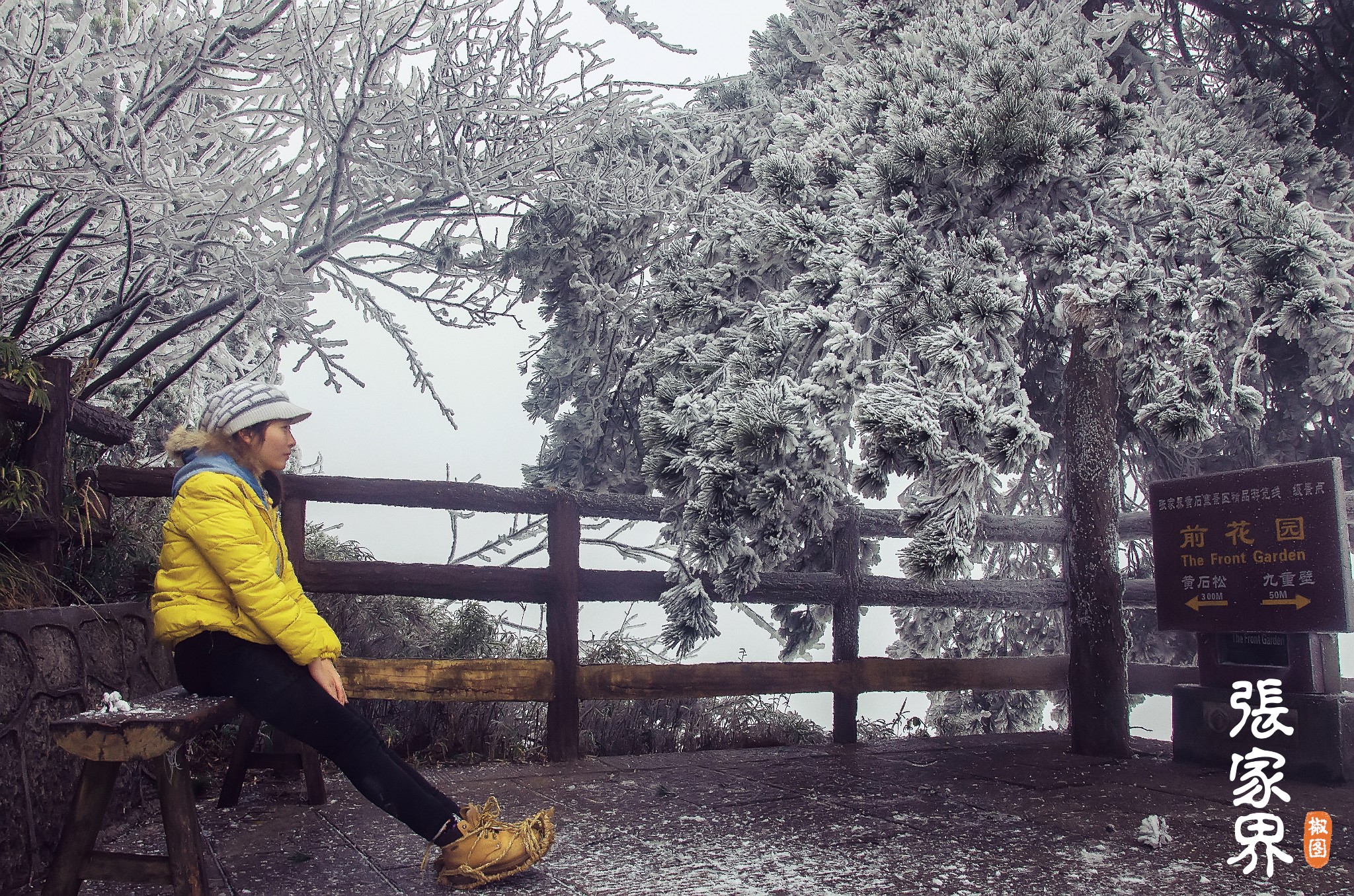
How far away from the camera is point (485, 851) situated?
3402 millimetres

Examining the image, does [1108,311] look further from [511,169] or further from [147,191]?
[147,191]

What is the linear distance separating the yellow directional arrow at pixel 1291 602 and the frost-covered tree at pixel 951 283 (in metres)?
0.95

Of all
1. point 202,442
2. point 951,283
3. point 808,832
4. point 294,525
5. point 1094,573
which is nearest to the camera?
point 202,442

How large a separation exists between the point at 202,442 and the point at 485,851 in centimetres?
179

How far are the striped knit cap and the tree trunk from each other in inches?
203

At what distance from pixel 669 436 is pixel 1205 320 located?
329 cm

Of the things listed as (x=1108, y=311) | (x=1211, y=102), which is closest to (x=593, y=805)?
(x=1108, y=311)

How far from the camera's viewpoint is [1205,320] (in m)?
5.63

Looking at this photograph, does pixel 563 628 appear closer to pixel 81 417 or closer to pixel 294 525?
pixel 294 525

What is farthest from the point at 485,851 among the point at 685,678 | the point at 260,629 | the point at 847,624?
the point at 847,624

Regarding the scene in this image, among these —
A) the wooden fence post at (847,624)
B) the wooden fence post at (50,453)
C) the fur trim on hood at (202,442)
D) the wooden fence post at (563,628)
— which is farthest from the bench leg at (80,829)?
the wooden fence post at (847,624)

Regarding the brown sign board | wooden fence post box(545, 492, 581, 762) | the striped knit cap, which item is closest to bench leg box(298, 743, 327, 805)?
wooden fence post box(545, 492, 581, 762)

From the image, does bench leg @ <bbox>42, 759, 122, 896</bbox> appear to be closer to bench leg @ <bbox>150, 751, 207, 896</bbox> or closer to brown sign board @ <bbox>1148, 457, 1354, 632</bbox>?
bench leg @ <bbox>150, 751, 207, 896</bbox>

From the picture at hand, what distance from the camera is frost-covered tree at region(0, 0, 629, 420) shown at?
5016mm
